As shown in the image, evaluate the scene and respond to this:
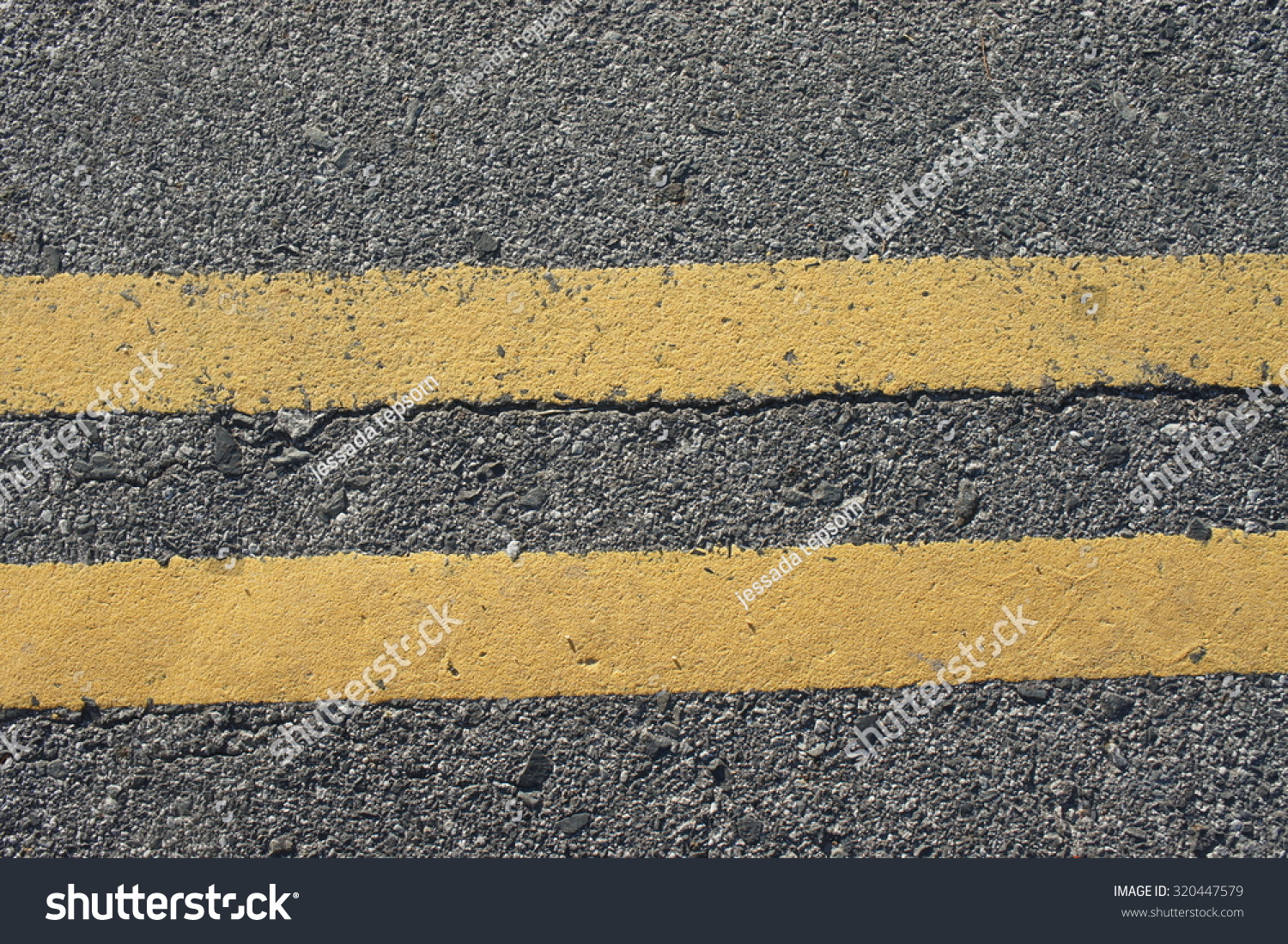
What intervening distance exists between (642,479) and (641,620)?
35 centimetres

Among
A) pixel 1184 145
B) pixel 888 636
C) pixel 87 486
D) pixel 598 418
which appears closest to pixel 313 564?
pixel 87 486

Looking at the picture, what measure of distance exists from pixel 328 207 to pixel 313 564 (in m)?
0.93

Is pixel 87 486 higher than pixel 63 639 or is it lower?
higher

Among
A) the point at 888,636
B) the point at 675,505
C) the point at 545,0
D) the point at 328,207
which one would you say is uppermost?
the point at 545,0

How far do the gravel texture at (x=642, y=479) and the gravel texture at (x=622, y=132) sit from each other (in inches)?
17.1

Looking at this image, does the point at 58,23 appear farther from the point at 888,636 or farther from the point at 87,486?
the point at 888,636

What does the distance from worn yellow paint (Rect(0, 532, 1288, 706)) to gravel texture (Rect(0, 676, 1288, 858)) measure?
64 mm

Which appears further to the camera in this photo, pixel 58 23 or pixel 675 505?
pixel 58 23

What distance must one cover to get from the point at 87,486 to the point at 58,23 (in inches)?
50.2

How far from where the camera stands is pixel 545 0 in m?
2.19

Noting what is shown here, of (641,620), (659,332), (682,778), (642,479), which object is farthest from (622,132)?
(682,778)

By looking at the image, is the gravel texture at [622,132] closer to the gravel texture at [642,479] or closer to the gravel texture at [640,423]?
the gravel texture at [640,423]

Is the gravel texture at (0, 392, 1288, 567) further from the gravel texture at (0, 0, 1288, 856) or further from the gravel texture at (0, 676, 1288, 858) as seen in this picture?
the gravel texture at (0, 676, 1288, 858)

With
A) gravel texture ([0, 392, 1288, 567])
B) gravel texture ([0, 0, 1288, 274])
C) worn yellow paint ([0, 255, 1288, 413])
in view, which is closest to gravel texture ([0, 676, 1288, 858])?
gravel texture ([0, 392, 1288, 567])
